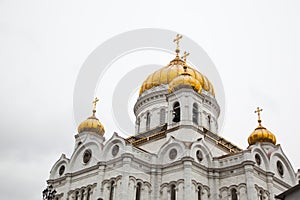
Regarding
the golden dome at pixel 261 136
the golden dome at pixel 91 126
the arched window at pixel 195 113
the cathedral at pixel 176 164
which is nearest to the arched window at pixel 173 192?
the cathedral at pixel 176 164

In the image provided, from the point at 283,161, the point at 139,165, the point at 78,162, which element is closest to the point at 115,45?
the point at 139,165

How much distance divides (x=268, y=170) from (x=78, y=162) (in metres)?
12.7

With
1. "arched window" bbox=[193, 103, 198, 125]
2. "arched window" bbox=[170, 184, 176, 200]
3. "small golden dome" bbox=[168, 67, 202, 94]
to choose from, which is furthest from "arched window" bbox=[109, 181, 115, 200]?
"small golden dome" bbox=[168, 67, 202, 94]

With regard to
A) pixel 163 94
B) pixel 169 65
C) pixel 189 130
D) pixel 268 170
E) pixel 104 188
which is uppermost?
pixel 169 65

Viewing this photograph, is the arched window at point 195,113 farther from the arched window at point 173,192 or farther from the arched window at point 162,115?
the arched window at point 173,192

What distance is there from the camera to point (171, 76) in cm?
3231

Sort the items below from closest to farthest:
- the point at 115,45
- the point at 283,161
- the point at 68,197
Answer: the point at 115,45 < the point at 68,197 < the point at 283,161

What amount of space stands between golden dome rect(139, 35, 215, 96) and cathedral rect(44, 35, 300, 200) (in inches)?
160

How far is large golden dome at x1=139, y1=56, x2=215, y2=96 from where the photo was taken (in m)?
32.4

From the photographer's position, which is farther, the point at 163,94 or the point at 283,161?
the point at 163,94

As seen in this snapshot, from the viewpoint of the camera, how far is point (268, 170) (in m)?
25.7

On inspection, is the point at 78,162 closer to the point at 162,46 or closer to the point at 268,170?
the point at 162,46

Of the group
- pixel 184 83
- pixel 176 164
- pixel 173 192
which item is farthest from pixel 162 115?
pixel 173 192

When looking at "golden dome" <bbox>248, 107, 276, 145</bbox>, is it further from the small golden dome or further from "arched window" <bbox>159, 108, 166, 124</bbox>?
"arched window" <bbox>159, 108, 166, 124</bbox>
